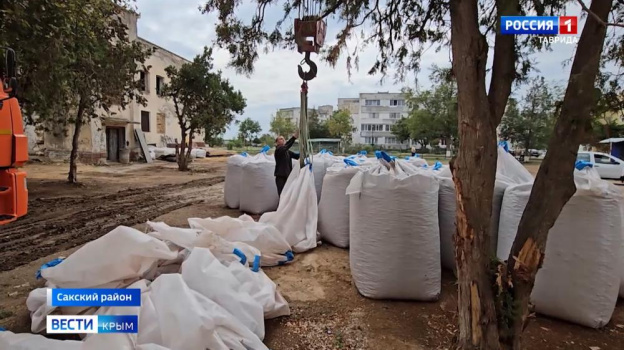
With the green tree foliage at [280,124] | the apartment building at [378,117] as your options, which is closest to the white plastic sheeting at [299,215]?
the green tree foliage at [280,124]

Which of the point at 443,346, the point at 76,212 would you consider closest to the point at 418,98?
the point at 76,212

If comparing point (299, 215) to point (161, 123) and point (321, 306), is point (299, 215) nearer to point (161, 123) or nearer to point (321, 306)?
point (321, 306)

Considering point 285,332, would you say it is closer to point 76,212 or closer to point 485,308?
point 485,308

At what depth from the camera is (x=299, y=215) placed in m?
3.97

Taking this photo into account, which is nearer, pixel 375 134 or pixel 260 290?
pixel 260 290

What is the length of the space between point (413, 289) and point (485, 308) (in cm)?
109

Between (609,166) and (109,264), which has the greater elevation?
(609,166)

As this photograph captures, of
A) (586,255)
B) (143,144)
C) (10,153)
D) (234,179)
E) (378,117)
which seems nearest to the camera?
(586,255)

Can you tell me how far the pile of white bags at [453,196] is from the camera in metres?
2.72

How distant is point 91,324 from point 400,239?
1918 millimetres

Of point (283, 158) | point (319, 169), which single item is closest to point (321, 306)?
point (319, 169)

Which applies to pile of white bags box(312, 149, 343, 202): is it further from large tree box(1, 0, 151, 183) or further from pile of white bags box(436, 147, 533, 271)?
large tree box(1, 0, 151, 183)

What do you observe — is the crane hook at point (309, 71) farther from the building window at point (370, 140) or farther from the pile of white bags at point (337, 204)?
the building window at point (370, 140)

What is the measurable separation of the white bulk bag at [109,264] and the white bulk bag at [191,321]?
0.26 metres
